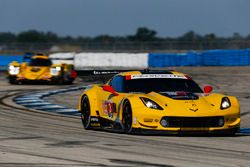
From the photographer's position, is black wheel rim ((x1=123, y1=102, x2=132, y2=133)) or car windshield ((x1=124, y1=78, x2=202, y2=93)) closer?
black wheel rim ((x1=123, y1=102, x2=132, y2=133))

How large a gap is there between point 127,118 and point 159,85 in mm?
961

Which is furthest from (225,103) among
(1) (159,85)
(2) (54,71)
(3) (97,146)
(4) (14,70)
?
(4) (14,70)

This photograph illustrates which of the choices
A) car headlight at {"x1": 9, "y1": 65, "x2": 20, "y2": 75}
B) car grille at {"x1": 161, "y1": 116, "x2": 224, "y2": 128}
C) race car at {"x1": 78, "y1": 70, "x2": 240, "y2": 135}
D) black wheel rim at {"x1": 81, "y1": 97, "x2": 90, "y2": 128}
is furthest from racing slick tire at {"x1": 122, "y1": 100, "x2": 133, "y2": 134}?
car headlight at {"x1": 9, "y1": 65, "x2": 20, "y2": 75}

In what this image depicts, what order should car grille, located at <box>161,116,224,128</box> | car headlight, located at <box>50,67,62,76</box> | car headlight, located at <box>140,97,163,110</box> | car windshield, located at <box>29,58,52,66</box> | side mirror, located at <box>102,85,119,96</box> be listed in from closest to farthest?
1. car grille, located at <box>161,116,224,128</box>
2. car headlight, located at <box>140,97,163,110</box>
3. side mirror, located at <box>102,85,119,96</box>
4. car headlight, located at <box>50,67,62,76</box>
5. car windshield, located at <box>29,58,52,66</box>

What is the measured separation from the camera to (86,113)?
13.3 meters

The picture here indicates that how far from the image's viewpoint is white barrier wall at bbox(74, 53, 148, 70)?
43625 millimetres

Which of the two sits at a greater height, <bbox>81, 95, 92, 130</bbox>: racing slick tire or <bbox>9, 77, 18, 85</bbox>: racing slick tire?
<bbox>81, 95, 92, 130</bbox>: racing slick tire

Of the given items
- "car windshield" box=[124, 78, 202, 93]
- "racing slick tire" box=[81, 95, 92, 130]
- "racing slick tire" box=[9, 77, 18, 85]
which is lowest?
"racing slick tire" box=[9, 77, 18, 85]

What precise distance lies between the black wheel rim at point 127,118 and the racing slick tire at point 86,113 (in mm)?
1254

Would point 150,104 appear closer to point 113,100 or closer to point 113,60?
point 113,100

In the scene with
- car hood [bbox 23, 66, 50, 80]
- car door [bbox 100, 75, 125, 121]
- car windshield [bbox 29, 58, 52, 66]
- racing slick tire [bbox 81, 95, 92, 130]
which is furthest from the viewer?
car windshield [bbox 29, 58, 52, 66]

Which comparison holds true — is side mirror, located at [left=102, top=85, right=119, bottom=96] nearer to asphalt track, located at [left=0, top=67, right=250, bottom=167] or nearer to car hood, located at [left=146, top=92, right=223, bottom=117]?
asphalt track, located at [left=0, top=67, right=250, bottom=167]

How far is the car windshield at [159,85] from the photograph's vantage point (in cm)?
1234

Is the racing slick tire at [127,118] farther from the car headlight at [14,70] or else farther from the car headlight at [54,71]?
the car headlight at [14,70]
